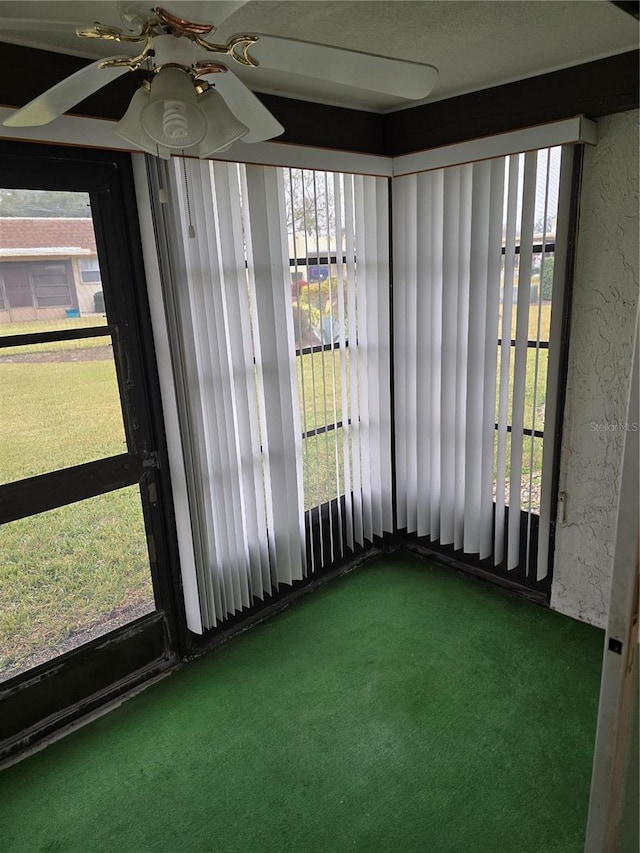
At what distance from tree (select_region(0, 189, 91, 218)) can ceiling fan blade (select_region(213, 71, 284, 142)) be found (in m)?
0.95

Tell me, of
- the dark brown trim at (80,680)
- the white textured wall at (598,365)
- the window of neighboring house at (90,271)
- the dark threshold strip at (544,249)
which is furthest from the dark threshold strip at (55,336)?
the white textured wall at (598,365)

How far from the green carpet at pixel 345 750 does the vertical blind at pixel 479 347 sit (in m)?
0.58

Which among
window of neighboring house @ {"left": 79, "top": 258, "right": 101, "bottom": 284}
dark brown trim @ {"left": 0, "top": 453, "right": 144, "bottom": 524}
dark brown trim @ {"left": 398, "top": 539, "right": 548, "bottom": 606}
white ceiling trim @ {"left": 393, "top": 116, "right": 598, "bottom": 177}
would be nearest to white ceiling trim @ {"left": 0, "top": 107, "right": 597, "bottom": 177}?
white ceiling trim @ {"left": 393, "top": 116, "right": 598, "bottom": 177}

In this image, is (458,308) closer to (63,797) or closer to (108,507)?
(108,507)

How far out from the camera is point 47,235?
7.17ft

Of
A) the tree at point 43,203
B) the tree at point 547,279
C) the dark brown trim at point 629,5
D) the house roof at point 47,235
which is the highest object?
the dark brown trim at point 629,5

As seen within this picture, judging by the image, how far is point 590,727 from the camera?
93.5 inches

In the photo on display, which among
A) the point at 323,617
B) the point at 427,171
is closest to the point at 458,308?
the point at 427,171

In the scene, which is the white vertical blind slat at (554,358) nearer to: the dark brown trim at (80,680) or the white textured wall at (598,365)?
the white textured wall at (598,365)

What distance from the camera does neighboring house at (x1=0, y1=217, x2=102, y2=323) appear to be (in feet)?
6.92

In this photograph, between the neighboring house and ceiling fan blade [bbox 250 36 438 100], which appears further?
the neighboring house

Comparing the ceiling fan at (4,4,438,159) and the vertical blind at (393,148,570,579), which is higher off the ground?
the ceiling fan at (4,4,438,159)

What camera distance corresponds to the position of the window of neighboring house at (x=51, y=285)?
217 cm

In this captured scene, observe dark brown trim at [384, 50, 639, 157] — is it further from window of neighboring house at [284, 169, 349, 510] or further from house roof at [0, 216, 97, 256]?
house roof at [0, 216, 97, 256]
